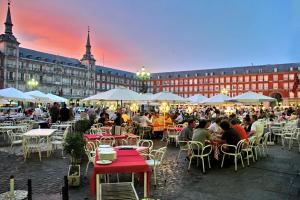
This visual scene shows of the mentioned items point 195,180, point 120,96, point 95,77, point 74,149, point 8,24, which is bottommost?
point 195,180

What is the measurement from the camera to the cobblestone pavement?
514 cm

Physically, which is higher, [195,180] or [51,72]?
[51,72]

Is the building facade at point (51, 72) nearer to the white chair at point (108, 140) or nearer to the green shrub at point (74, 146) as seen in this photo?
the white chair at point (108, 140)

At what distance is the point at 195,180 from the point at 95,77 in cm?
8069

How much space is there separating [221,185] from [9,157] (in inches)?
271

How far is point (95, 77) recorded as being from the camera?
84188 mm

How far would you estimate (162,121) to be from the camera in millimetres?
13805

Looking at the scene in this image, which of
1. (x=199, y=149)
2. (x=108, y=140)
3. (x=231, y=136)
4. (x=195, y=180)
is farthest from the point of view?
(x=108, y=140)

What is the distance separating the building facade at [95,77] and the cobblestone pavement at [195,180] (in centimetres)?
5630

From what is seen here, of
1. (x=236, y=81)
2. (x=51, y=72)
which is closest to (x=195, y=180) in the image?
(x=51, y=72)

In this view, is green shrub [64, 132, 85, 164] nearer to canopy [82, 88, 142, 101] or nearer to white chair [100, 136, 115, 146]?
white chair [100, 136, 115, 146]

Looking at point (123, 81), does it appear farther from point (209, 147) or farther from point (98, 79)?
point (209, 147)

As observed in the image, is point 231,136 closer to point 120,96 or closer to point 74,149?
point 74,149

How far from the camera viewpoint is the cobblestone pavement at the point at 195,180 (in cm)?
514
